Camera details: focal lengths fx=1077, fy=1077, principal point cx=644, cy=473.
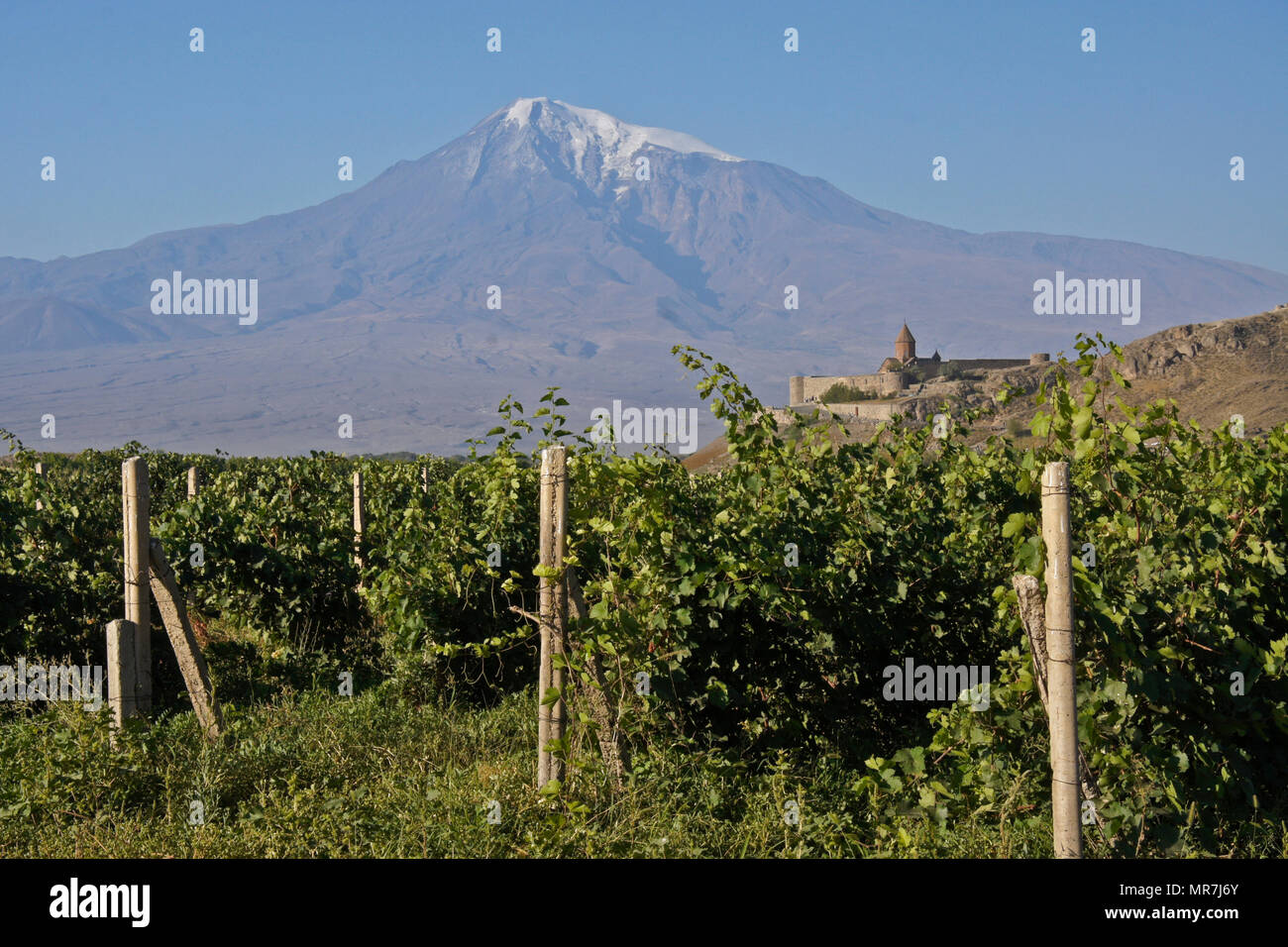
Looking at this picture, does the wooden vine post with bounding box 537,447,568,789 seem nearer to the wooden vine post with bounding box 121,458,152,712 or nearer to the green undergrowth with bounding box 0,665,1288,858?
the green undergrowth with bounding box 0,665,1288,858

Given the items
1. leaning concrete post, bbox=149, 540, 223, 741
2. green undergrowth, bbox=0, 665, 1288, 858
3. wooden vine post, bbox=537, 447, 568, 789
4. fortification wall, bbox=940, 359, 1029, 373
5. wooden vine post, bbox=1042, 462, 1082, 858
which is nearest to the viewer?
wooden vine post, bbox=1042, 462, 1082, 858

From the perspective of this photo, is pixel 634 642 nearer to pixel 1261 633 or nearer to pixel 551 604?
pixel 551 604

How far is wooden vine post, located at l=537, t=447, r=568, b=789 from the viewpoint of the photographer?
4.82 metres

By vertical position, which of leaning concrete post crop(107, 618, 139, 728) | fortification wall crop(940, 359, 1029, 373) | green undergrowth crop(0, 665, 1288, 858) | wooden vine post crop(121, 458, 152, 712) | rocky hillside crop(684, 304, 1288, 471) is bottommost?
green undergrowth crop(0, 665, 1288, 858)

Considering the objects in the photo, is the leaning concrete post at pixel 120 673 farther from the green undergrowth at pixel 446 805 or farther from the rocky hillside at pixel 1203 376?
the rocky hillside at pixel 1203 376

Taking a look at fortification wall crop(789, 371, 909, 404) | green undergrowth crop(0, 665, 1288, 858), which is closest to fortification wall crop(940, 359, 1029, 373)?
fortification wall crop(789, 371, 909, 404)

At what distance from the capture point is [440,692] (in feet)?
22.6

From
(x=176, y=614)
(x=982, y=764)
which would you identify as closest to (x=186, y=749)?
(x=176, y=614)

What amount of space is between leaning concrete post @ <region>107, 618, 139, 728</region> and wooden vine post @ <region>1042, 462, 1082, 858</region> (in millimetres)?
4578

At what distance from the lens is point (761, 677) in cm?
579

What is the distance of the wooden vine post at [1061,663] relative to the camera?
383 centimetres

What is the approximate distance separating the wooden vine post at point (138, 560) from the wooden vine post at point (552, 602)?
2454 mm

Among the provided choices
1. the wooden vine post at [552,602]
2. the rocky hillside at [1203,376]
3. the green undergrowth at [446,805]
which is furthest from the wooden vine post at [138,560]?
the rocky hillside at [1203,376]
